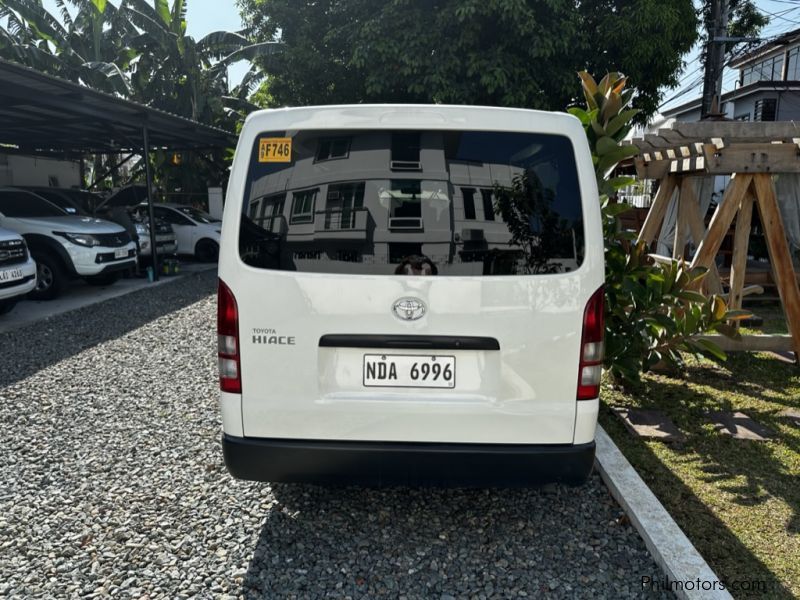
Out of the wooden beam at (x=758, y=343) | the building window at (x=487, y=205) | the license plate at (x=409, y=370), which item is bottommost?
the wooden beam at (x=758, y=343)

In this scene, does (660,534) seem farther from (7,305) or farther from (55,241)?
(55,241)

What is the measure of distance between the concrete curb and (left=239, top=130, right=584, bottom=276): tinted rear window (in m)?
1.35

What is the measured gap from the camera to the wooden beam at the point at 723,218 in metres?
5.15

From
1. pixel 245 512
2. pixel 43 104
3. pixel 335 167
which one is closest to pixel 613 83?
pixel 335 167

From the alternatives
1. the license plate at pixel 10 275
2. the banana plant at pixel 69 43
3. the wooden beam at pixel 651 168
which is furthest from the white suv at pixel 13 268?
the banana plant at pixel 69 43

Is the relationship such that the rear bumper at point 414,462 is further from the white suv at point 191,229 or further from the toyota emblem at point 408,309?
the white suv at point 191,229

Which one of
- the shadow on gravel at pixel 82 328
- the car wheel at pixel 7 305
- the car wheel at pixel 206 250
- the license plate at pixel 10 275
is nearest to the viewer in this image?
the shadow on gravel at pixel 82 328

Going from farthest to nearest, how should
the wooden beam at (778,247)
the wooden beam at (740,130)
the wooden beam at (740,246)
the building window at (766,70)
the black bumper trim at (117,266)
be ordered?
the building window at (766,70) < the black bumper trim at (117,266) < the wooden beam at (740,246) < the wooden beam at (778,247) < the wooden beam at (740,130)

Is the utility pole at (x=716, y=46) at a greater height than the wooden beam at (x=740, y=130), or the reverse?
the utility pole at (x=716, y=46)

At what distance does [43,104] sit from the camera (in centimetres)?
944

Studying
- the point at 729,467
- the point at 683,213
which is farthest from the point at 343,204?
the point at 683,213

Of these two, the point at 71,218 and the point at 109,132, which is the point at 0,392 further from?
the point at 109,132

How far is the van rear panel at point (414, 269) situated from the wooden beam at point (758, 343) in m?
3.70

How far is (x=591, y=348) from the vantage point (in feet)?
8.45
